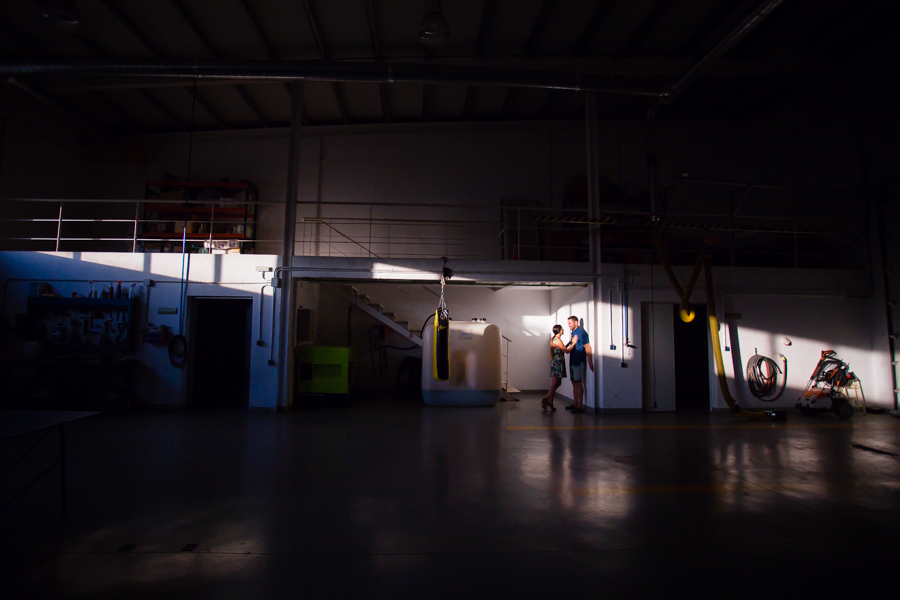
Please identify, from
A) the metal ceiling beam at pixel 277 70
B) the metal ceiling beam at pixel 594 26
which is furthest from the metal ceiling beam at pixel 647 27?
the metal ceiling beam at pixel 277 70

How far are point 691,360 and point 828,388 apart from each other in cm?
260

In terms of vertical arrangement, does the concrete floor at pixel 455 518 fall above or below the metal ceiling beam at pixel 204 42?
below

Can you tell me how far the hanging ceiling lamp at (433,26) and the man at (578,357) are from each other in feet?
18.2

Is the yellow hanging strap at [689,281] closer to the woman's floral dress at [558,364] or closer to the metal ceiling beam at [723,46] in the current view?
the woman's floral dress at [558,364]

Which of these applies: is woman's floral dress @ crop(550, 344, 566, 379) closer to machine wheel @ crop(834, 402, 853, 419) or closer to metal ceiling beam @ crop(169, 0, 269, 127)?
machine wheel @ crop(834, 402, 853, 419)

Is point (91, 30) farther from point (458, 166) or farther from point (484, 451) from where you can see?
point (484, 451)

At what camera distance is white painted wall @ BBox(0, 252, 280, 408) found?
26.9ft

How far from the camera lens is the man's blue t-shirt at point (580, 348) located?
845cm

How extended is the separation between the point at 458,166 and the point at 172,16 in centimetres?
670

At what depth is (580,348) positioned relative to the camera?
8.48m

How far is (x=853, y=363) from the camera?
9047 millimetres

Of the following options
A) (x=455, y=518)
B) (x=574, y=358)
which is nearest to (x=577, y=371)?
(x=574, y=358)

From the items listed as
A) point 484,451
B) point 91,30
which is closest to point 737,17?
point 484,451

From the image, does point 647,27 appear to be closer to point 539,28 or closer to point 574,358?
point 539,28
